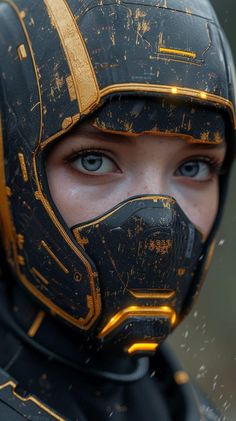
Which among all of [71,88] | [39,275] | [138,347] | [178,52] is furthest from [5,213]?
[178,52]

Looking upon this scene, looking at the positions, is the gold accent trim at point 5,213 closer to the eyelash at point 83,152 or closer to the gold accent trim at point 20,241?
the gold accent trim at point 20,241

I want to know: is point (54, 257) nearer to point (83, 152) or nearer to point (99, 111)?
point (83, 152)

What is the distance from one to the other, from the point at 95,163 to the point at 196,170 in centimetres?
34

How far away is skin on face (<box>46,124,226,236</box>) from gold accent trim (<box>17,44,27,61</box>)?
281mm

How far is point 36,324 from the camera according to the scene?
2.77 meters

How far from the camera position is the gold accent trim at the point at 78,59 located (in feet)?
8.35

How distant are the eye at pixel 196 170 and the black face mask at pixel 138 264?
0.15 meters

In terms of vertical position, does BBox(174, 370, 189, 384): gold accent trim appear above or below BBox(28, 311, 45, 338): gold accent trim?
below

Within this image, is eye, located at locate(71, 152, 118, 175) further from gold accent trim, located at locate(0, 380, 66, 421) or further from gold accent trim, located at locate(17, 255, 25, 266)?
gold accent trim, located at locate(0, 380, 66, 421)

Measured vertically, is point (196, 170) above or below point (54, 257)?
above

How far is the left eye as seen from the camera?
272cm

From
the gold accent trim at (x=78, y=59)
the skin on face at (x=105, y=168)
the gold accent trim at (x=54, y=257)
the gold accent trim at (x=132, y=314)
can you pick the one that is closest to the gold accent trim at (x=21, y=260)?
the gold accent trim at (x=54, y=257)

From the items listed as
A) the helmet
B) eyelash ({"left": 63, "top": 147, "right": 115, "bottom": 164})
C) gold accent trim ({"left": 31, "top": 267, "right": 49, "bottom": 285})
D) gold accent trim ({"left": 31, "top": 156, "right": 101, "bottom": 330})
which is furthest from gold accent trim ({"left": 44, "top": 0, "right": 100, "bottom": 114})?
gold accent trim ({"left": 31, "top": 267, "right": 49, "bottom": 285})

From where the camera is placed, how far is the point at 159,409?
9.84 feet
